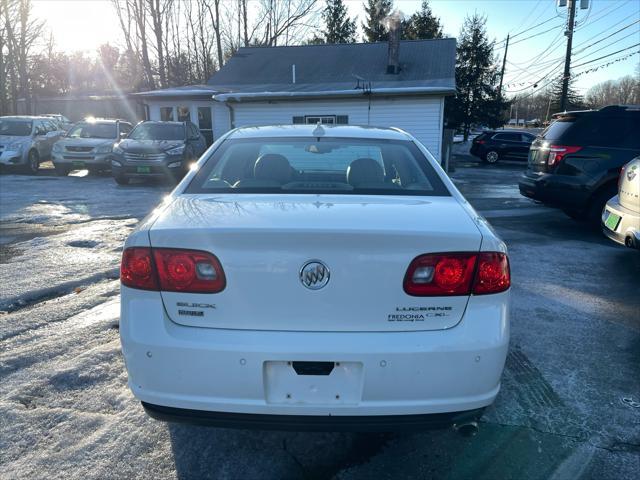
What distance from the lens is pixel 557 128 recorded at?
773cm

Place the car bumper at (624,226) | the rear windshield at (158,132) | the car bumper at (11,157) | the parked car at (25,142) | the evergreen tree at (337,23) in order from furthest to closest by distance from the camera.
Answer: the evergreen tree at (337,23), the parked car at (25,142), the car bumper at (11,157), the rear windshield at (158,132), the car bumper at (624,226)

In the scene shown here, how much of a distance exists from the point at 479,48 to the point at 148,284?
112 feet

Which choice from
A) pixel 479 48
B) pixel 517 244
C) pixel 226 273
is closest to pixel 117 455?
pixel 226 273

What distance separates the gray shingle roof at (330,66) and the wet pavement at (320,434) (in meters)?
15.1

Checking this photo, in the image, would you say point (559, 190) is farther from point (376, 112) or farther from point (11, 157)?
point (11, 157)

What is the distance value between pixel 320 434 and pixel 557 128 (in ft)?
22.6

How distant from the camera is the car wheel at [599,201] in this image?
735 cm

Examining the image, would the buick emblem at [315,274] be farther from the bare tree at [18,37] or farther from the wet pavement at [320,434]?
the bare tree at [18,37]

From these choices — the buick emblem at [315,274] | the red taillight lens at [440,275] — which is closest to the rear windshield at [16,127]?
the buick emblem at [315,274]

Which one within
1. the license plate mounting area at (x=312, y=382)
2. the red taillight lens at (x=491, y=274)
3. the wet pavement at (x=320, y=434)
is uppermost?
the red taillight lens at (x=491, y=274)

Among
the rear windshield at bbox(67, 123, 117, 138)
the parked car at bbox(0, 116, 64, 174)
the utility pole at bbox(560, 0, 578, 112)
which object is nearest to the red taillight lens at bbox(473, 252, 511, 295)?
the rear windshield at bbox(67, 123, 117, 138)

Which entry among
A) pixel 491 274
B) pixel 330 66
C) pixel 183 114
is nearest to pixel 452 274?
pixel 491 274

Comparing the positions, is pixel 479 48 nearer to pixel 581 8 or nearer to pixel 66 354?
pixel 581 8

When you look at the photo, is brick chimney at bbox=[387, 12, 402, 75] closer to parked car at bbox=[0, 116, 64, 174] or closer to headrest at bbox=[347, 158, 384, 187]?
parked car at bbox=[0, 116, 64, 174]
